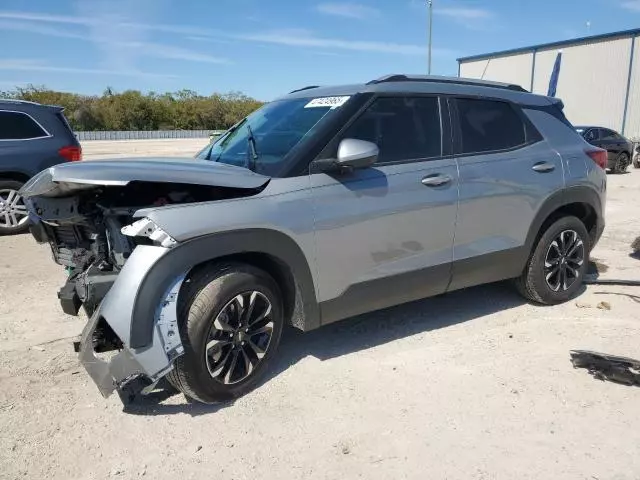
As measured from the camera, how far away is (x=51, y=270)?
6.23m

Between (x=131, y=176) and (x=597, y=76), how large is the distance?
35134mm

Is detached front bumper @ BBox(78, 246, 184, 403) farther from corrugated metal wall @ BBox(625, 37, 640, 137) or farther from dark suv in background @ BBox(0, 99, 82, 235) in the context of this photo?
corrugated metal wall @ BBox(625, 37, 640, 137)

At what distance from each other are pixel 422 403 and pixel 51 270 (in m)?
4.78

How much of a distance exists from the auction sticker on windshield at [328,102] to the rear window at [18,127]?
577 cm

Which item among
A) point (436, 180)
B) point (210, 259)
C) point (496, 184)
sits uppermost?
point (436, 180)

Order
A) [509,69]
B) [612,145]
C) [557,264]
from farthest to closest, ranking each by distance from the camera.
A: [509,69] < [612,145] < [557,264]

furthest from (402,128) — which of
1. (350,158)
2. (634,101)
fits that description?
(634,101)

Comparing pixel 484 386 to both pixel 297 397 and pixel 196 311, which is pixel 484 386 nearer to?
pixel 297 397

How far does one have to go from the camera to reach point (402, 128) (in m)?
3.90

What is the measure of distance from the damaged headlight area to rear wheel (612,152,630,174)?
18892 mm

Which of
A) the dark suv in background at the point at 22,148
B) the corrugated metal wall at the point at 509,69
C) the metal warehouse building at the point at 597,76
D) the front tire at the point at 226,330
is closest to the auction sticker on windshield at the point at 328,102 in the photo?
the front tire at the point at 226,330

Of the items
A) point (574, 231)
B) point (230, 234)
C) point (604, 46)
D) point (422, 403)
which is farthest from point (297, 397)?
point (604, 46)

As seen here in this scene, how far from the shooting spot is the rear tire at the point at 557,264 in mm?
4723

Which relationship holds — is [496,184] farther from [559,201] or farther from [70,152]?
[70,152]
